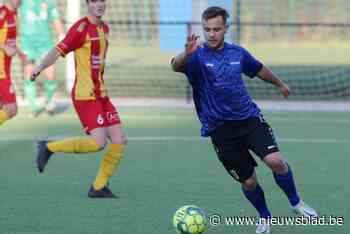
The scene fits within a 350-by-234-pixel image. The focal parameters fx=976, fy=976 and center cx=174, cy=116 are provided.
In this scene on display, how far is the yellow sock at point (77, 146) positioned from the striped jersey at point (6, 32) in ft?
6.87

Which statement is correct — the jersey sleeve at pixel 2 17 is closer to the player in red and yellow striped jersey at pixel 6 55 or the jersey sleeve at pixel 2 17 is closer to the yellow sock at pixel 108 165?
the player in red and yellow striped jersey at pixel 6 55

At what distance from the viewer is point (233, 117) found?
278 inches

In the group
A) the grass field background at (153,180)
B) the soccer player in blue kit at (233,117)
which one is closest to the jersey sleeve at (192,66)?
the soccer player in blue kit at (233,117)

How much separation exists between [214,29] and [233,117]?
66 centimetres

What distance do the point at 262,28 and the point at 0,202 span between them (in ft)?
65.1

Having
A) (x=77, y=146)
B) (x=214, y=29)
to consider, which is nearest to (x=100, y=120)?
(x=77, y=146)

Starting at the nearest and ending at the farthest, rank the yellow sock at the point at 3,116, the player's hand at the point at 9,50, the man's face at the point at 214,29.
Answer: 1. the man's face at the point at 214,29
2. the player's hand at the point at 9,50
3. the yellow sock at the point at 3,116

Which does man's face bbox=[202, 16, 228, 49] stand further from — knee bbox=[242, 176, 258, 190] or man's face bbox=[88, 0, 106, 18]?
man's face bbox=[88, 0, 106, 18]

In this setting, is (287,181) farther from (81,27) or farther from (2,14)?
(2,14)

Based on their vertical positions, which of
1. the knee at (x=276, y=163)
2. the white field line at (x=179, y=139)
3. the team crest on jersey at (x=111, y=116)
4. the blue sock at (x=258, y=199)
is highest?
the knee at (x=276, y=163)

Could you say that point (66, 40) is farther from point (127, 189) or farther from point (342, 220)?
point (342, 220)

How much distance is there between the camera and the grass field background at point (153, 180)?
7434 mm

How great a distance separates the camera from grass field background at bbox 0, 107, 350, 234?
743cm

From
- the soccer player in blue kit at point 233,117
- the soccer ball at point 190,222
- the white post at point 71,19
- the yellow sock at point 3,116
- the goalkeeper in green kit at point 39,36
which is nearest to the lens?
the soccer ball at point 190,222
